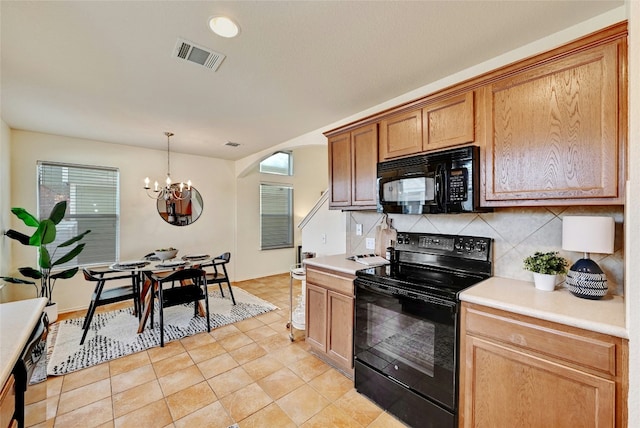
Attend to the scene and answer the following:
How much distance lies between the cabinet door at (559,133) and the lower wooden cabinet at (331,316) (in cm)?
129

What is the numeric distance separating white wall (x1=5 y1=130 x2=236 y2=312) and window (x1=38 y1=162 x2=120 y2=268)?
9 cm

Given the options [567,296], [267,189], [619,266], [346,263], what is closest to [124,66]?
[346,263]

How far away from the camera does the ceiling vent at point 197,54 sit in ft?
5.77

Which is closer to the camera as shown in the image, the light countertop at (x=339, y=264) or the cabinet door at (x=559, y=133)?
the cabinet door at (x=559, y=133)

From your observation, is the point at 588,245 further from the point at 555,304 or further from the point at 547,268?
the point at 555,304

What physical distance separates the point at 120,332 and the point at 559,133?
14.5ft

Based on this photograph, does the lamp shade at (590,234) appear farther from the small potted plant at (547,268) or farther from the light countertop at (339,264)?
the light countertop at (339,264)

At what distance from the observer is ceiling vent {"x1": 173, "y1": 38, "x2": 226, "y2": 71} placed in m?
1.76

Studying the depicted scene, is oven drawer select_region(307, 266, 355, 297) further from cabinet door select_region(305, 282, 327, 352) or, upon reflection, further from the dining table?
the dining table

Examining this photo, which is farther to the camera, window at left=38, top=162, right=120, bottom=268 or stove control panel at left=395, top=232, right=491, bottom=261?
window at left=38, top=162, right=120, bottom=268

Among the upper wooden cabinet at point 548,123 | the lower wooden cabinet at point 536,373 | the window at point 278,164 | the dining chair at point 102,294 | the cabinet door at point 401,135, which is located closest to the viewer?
the lower wooden cabinet at point 536,373

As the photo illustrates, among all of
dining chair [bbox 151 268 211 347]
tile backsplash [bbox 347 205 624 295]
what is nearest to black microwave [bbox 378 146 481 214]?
tile backsplash [bbox 347 205 624 295]

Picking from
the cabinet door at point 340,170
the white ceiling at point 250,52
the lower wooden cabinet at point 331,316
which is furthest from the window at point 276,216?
the lower wooden cabinet at point 331,316

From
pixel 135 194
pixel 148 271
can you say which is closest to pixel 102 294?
pixel 148 271
